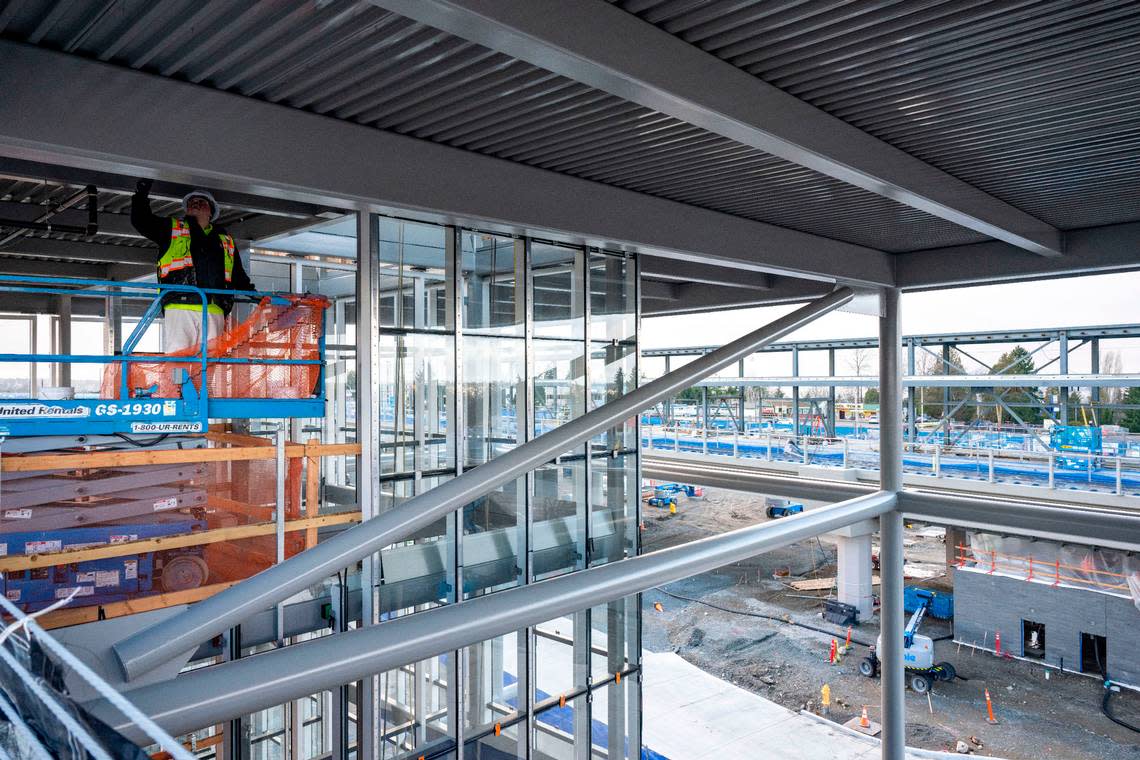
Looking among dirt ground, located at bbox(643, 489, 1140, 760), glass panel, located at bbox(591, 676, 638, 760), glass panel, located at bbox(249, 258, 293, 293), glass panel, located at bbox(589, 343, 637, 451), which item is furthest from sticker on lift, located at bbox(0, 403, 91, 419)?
dirt ground, located at bbox(643, 489, 1140, 760)

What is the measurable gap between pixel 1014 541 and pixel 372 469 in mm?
21041

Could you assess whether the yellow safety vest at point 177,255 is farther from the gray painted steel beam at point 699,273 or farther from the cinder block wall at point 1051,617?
the cinder block wall at point 1051,617

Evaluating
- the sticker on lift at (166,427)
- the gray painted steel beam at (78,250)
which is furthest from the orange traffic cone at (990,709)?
the gray painted steel beam at (78,250)

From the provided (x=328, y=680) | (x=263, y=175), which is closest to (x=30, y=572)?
(x=328, y=680)

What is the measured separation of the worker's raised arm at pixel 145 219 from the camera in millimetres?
6051

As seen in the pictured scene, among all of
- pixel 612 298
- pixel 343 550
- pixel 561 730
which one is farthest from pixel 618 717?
pixel 343 550

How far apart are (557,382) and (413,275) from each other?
99.4 inches

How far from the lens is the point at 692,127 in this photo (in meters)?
6.10

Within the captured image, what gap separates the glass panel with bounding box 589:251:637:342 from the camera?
1057 cm

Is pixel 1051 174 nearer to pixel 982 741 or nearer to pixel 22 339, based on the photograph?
pixel 982 741

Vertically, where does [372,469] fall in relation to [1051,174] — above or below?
below

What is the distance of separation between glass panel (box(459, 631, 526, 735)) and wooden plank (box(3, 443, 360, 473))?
351 cm

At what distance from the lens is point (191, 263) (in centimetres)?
665

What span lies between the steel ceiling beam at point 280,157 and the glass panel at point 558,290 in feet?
5.67
